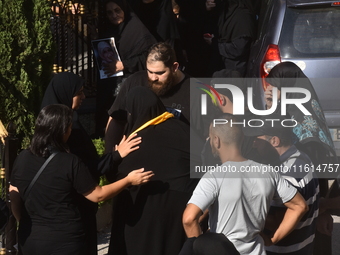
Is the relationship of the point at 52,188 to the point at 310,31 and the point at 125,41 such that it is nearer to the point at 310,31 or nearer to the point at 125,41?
the point at 125,41

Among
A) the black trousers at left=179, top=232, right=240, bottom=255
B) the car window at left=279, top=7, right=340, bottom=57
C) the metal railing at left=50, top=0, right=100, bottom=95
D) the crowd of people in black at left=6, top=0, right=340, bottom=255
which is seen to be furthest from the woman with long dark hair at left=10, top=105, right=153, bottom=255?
the metal railing at left=50, top=0, right=100, bottom=95

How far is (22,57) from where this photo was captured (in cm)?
632

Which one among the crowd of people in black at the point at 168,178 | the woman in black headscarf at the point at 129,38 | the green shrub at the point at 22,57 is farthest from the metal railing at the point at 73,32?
the crowd of people in black at the point at 168,178

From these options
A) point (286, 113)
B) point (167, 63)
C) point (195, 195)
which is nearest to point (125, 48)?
point (167, 63)

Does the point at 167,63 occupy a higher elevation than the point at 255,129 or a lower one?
higher

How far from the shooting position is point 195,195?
146 inches

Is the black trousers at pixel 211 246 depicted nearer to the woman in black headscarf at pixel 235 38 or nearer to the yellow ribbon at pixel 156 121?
the yellow ribbon at pixel 156 121

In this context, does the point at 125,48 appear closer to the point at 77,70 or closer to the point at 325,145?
the point at 77,70

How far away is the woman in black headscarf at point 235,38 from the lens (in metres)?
8.27

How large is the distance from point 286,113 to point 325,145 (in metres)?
0.38

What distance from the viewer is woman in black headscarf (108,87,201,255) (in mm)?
4324

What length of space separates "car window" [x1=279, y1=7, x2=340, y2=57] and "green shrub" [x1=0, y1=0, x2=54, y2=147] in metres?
2.43

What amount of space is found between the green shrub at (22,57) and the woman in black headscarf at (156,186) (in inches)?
85.7

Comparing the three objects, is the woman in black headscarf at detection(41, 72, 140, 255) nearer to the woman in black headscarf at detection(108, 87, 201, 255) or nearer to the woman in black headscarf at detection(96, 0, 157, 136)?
the woman in black headscarf at detection(108, 87, 201, 255)
